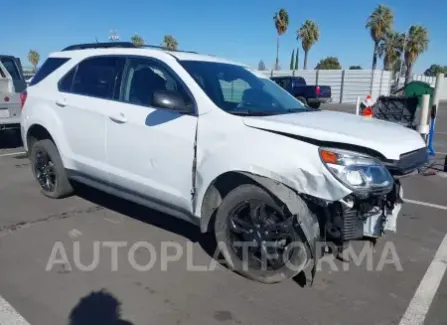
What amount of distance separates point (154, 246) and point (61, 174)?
185cm

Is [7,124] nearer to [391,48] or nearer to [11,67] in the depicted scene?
[11,67]

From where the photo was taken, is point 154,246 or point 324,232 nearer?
point 324,232

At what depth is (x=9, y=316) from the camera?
2818mm

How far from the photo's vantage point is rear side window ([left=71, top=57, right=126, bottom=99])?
14.2 feet

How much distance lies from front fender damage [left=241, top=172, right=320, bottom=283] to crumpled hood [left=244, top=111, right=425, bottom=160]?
426 mm

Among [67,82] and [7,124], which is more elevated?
[67,82]

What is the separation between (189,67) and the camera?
3889 millimetres

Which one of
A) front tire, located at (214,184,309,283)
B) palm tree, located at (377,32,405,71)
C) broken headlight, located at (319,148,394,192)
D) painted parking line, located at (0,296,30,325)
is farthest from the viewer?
palm tree, located at (377,32,405,71)

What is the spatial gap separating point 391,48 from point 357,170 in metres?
58.1

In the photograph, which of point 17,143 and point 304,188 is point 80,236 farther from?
point 17,143

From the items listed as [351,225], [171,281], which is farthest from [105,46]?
[351,225]

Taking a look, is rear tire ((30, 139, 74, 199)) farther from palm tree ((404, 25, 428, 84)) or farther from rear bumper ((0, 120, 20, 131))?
palm tree ((404, 25, 428, 84))

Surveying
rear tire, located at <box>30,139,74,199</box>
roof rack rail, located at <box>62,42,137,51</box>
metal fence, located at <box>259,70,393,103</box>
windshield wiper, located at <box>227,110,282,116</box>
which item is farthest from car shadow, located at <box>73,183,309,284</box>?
metal fence, located at <box>259,70,393,103</box>

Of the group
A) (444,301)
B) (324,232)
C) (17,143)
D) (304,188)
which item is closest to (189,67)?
(304,188)
